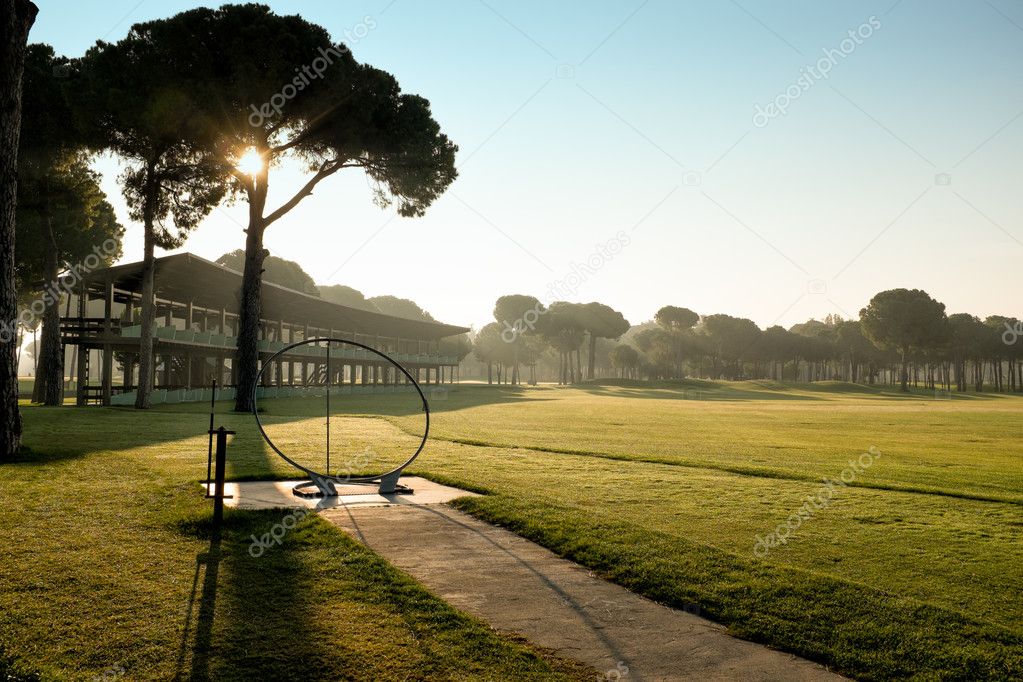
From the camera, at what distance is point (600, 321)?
112750mm

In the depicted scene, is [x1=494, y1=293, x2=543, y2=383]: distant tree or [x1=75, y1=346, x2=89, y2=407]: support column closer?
[x1=75, y1=346, x2=89, y2=407]: support column

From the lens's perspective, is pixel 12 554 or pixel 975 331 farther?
pixel 975 331

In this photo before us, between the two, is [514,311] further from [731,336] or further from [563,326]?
[731,336]

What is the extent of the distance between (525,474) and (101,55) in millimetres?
25193

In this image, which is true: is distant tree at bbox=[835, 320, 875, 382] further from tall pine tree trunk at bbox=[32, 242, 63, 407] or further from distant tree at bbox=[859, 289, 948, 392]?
tall pine tree trunk at bbox=[32, 242, 63, 407]

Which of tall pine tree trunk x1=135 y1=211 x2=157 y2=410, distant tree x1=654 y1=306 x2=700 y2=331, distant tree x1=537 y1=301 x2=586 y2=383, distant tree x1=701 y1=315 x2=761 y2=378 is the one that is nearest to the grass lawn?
tall pine tree trunk x1=135 y1=211 x2=157 y2=410

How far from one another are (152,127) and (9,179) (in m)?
15.4

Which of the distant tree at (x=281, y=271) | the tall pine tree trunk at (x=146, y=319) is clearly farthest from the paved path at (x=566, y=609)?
the distant tree at (x=281, y=271)

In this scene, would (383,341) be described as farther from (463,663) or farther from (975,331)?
(975,331)

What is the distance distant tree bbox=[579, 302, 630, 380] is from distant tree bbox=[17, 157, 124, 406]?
267 feet

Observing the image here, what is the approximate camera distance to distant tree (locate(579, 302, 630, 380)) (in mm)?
111750

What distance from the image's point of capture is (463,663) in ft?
14.3

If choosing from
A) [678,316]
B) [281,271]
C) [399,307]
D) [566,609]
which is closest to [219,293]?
[281,271]

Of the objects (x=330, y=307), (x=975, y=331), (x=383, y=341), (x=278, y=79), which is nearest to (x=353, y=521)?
→ (x=278, y=79)
